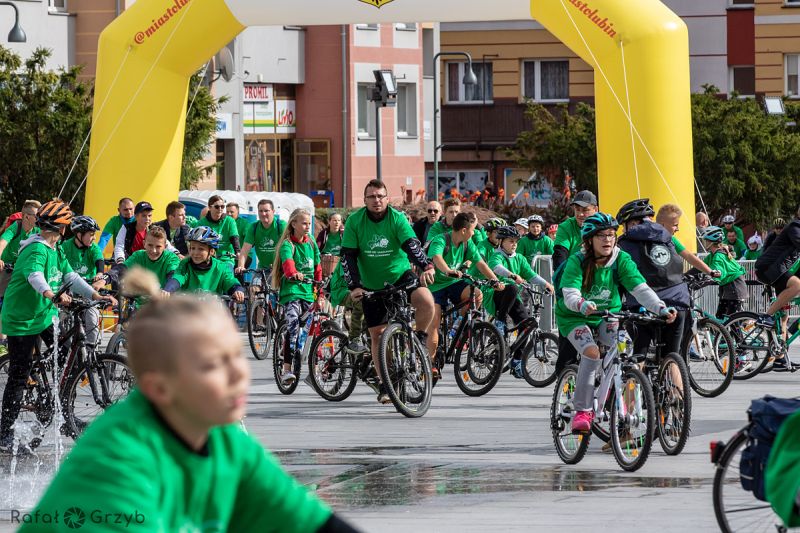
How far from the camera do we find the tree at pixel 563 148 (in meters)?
37.1

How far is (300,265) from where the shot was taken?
1530 centimetres

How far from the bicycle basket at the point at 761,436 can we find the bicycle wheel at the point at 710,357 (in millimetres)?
8256

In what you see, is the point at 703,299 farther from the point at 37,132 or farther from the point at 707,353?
the point at 37,132

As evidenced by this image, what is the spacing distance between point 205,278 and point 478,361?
341 centimetres

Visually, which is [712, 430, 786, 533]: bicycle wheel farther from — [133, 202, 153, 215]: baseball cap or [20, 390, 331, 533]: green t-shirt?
[133, 202, 153, 215]: baseball cap

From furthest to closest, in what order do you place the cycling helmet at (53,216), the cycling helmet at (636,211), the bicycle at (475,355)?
A: the bicycle at (475,355) → the cycling helmet at (636,211) → the cycling helmet at (53,216)

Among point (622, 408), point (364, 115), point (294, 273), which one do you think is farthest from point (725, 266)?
point (364, 115)

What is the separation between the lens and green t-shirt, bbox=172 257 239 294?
39.6 feet

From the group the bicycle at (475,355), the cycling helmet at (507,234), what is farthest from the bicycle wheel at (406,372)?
the cycling helmet at (507,234)

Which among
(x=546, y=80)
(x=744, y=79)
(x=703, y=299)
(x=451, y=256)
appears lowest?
(x=703, y=299)

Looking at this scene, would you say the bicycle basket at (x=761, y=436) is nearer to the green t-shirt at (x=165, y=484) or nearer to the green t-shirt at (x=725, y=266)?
the green t-shirt at (x=165, y=484)

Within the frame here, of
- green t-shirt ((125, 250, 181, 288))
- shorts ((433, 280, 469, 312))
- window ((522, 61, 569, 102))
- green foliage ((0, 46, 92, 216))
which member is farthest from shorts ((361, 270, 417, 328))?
window ((522, 61, 569, 102))

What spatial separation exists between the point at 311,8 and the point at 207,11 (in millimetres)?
1291

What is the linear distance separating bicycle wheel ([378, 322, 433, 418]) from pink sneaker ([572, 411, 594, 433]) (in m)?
2.77
